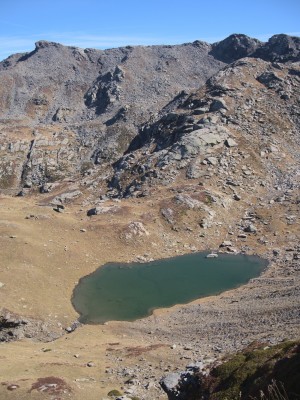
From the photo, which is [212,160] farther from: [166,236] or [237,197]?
[166,236]

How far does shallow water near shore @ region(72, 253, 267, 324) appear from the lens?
203 ft

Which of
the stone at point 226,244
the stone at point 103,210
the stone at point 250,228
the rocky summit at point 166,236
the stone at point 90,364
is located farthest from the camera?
the stone at point 103,210

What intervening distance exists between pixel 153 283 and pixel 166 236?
19368mm

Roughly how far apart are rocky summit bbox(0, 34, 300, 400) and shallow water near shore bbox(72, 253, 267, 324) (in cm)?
244

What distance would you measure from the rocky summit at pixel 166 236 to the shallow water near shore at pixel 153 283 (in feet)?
8.01

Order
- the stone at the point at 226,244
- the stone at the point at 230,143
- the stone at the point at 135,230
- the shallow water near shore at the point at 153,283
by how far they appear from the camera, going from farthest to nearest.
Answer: the stone at the point at 230,143 → the stone at the point at 135,230 → the stone at the point at 226,244 → the shallow water near shore at the point at 153,283

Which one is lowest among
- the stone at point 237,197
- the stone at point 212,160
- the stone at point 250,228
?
the stone at point 250,228

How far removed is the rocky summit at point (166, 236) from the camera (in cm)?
4172

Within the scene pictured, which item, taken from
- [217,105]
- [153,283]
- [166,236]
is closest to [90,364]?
[153,283]

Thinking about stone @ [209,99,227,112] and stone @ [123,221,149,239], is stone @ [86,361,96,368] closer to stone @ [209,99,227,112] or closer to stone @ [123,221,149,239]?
stone @ [123,221,149,239]

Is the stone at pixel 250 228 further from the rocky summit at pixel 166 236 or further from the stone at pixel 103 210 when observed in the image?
the stone at pixel 103 210

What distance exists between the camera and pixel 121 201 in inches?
4094

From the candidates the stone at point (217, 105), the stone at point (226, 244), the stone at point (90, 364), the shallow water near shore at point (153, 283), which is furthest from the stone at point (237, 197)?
the stone at point (90, 364)

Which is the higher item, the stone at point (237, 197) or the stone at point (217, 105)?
the stone at point (217, 105)
